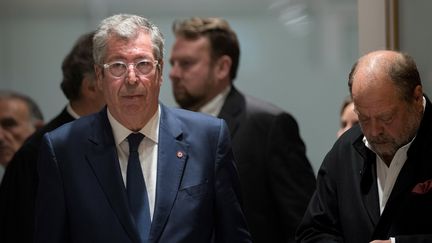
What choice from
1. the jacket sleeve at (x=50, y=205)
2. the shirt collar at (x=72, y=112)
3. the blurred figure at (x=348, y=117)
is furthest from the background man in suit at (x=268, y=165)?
the jacket sleeve at (x=50, y=205)

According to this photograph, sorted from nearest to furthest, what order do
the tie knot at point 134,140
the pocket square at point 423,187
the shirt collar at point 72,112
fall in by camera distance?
the pocket square at point 423,187 < the tie knot at point 134,140 < the shirt collar at point 72,112

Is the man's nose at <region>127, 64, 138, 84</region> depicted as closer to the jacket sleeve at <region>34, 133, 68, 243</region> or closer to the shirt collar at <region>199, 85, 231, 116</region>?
the jacket sleeve at <region>34, 133, 68, 243</region>

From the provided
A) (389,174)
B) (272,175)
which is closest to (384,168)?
(389,174)

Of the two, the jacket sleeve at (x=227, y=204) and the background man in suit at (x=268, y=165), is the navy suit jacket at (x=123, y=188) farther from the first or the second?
the background man in suit at (x=268, y=165)

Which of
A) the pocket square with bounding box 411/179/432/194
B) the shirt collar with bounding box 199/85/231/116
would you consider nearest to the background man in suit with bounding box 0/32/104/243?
the shirt collar with bounding box 199/85/231/116

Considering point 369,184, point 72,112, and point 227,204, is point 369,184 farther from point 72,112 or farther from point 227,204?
point 72,112

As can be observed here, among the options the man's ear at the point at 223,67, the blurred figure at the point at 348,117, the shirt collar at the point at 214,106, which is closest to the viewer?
the blurred figure at the point at 348,117

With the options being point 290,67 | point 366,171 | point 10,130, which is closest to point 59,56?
point 10,130

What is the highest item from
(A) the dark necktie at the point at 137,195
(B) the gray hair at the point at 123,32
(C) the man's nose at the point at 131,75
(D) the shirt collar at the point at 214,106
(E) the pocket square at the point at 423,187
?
(B) the gray hair at the point at 123,32

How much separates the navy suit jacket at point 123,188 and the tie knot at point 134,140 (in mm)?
61

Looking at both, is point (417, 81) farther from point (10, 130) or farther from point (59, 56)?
point (59, 56)

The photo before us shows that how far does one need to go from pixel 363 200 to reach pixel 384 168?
0.14 m

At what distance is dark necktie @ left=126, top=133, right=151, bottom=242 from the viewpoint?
3.14 m

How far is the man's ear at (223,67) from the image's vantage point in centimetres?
499
